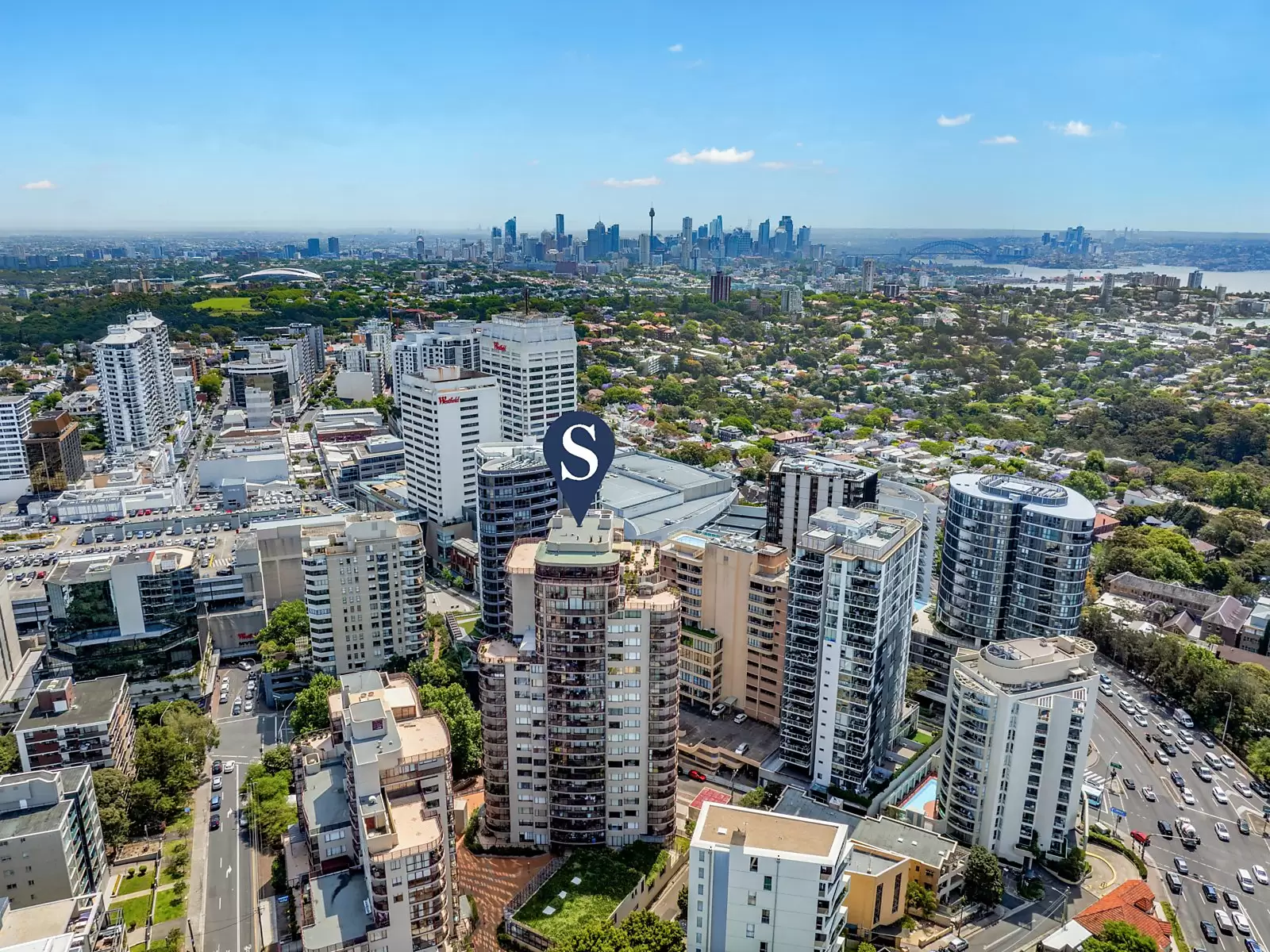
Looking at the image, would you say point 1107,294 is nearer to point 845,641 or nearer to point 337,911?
point 845,641

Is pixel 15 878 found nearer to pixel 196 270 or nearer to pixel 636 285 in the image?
pixel 636 285

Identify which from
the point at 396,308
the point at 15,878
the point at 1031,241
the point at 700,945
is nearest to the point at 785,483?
the point at 700,945

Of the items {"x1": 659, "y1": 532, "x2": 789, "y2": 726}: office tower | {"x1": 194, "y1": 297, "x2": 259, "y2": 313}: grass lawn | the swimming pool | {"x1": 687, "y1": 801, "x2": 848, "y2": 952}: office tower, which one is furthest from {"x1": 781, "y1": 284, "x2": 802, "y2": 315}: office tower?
{"x1": 687, "y1": 801, "x2": 848, "y2": 952}: office tower

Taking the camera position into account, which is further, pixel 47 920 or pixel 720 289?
pixel 720 289

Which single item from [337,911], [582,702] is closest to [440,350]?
[582,702]

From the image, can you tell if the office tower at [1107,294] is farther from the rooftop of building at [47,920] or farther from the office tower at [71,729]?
the rooftop of building at [47,920]

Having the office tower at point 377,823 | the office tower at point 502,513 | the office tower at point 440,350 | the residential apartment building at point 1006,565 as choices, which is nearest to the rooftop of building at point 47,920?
the office tower at point 377,823
